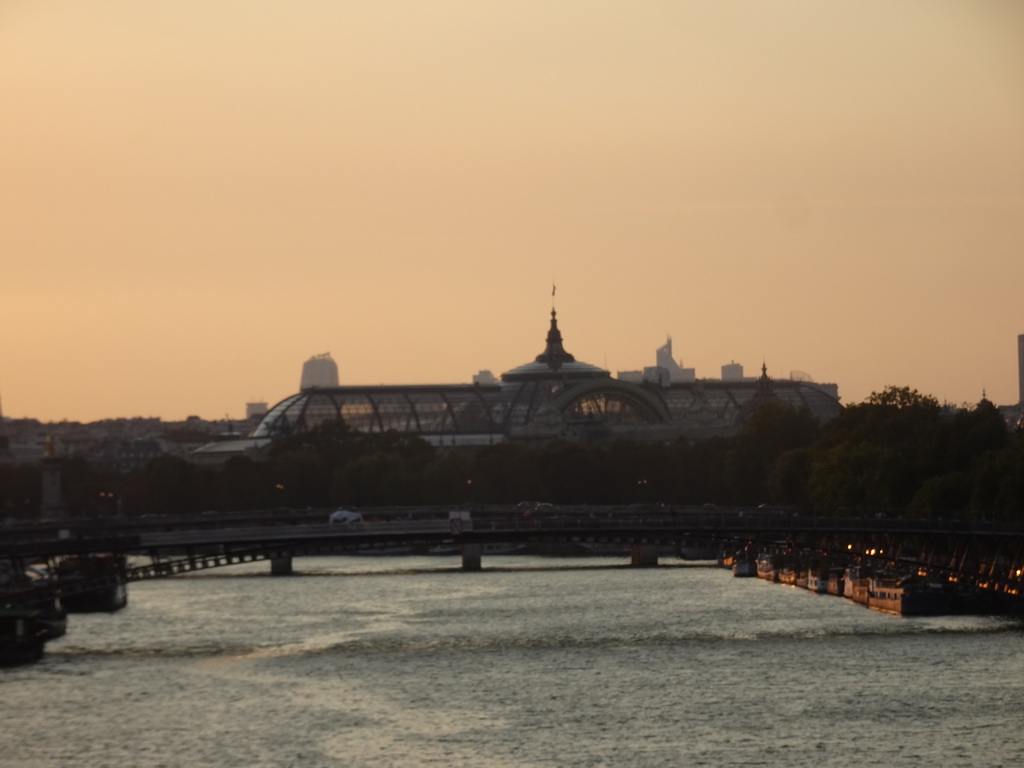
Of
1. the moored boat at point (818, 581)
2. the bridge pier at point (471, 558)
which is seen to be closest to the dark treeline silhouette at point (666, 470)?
the moored boat at point (818, 581)

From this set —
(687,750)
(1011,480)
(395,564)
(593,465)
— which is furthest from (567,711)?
(593,465)

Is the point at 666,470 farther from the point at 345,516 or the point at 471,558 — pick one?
the point at 345,516

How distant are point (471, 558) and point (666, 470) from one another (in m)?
45.1

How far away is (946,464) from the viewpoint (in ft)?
399

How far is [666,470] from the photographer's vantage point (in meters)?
179

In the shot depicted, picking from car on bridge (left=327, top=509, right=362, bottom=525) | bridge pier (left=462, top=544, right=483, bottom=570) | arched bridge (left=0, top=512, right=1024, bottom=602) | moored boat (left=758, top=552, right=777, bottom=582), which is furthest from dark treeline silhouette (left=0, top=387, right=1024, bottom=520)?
car on bridge (left=327, top=509, right=362, bottom=525)

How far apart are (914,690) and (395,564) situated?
237 feet

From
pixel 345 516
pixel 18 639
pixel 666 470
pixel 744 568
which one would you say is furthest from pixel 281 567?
pixel 18 639

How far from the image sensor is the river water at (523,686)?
6412 centimetres

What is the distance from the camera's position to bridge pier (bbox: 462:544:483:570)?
442ft

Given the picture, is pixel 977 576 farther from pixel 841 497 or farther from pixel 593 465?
pixel 593 465

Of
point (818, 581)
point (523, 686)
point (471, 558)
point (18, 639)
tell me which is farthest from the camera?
point (471, 558)

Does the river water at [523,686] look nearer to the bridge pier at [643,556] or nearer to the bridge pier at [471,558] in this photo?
the bridge pier at [471,558]

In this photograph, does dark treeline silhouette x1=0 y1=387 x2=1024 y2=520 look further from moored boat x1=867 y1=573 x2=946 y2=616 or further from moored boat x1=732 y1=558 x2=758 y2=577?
moored boat x1=867 y1=573 x2=946 y2=616
